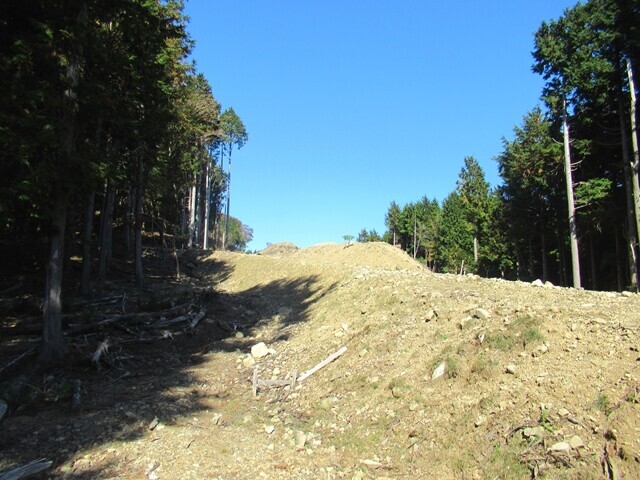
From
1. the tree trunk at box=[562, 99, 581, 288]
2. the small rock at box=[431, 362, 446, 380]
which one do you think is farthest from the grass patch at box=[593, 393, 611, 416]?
the tree trunk at box=[562, 99, 581, 288]

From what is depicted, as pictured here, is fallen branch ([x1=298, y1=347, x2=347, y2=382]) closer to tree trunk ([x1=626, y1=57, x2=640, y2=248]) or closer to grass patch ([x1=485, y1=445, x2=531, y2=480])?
grass patch ([x1=485, y1=445, x2=531, y2=480])

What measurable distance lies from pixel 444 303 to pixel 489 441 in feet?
14.3

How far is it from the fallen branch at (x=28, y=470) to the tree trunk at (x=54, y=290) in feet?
13.1

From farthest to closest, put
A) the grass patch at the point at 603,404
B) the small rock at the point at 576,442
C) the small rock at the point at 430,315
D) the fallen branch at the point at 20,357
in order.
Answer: the small rock at the point at 430,315, the fallen branch at the point at 20,357, the grass patch at the point at 603,404, the small rock at the point at 576,442

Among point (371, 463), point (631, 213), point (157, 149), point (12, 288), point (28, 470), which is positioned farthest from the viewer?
point (631, 213)

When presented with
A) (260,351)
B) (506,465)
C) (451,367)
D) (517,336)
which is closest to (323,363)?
(260,351)

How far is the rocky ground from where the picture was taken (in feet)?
16.2

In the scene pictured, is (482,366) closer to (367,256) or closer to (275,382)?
(275,382)

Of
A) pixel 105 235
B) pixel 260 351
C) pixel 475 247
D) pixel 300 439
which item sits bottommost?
pixel 300 439

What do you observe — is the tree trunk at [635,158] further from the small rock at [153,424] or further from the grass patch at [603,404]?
the small rock at [153,424]

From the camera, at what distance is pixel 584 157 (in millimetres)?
23078

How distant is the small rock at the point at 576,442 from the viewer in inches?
177

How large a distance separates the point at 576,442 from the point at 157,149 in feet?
55.3

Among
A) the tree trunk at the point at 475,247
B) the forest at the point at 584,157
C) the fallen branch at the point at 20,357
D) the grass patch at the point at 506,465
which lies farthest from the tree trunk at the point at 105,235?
the tree trunk at the point at 475,247
